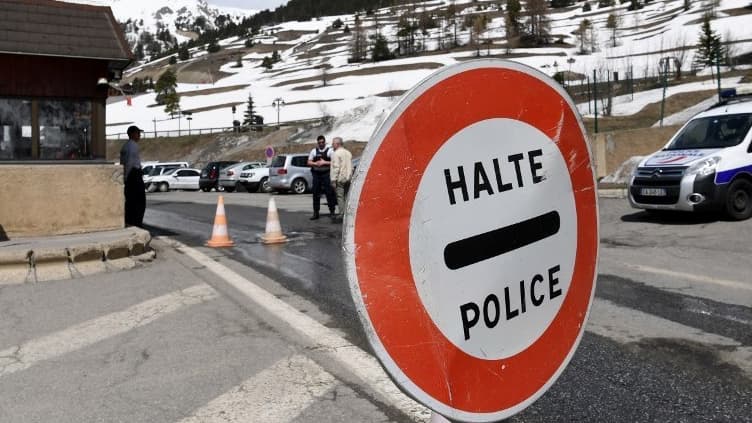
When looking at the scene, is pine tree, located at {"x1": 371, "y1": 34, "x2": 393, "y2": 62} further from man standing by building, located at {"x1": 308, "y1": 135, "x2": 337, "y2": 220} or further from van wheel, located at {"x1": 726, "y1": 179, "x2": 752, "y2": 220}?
van wheel, located at {"x1": 726, "y1": 179, "x2": 752, "y2": 220}

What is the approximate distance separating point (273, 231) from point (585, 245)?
915 centimetres

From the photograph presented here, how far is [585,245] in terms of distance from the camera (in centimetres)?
178

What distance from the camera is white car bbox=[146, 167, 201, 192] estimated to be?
3391cm

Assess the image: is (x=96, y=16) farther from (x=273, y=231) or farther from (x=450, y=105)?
(x=450, y=105)

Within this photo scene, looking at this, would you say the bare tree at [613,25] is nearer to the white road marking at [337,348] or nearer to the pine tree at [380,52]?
the pine tree at [380,52]

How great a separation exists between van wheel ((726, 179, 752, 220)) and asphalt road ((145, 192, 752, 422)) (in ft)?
0.84

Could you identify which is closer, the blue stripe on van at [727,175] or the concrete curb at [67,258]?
the concrete curb at [67,258]

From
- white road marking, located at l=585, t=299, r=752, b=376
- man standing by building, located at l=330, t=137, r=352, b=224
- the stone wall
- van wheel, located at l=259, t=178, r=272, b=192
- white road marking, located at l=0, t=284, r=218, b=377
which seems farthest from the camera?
van wheel, located at l=259, t=178, r=272, b=192

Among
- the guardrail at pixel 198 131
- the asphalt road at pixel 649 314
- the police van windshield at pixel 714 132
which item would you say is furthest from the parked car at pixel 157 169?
the guardrail at pixel 198 131

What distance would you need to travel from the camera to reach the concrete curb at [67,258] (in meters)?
7.44

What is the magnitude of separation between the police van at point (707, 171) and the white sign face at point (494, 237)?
9620mm

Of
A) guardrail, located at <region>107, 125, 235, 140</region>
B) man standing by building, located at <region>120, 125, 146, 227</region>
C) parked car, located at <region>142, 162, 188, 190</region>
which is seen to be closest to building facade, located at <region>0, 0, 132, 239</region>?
man standing by building, located at <region>120, 125, 146, 227</region>

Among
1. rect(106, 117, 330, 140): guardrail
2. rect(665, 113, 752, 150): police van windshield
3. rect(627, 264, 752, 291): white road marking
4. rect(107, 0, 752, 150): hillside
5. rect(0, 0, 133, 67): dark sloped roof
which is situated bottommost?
rect(627, 264, 752, 291): white road marking

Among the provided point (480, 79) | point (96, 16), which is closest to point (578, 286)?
point (480, 79)
